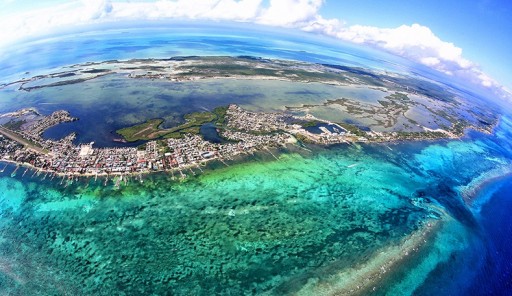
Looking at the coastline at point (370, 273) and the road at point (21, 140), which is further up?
the coastline at point (370, 273)

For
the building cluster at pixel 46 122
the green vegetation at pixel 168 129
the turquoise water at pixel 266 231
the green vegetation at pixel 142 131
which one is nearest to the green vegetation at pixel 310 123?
the turquoise water at pixel 266 231

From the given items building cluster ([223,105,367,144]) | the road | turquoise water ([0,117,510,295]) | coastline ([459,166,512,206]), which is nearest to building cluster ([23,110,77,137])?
the road

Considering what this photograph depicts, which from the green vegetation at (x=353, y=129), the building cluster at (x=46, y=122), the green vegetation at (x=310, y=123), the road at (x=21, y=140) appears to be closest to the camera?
the road at (x=21, y=140)

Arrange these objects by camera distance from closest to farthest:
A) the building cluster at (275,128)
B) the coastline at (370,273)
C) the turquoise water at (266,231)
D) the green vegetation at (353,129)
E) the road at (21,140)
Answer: the coastline at (370,273)
the turquoise water at (266,231)
the road at (21,140)
the building cluster at (275,128)
the green vegetation at (353,129)

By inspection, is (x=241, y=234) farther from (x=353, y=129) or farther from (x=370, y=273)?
(x=353, y=129)

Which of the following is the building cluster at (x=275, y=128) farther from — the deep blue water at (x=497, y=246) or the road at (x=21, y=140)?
the road at (x=21, y=140)

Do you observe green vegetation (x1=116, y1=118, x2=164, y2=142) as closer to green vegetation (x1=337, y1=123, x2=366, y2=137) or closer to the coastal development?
the coastal development
